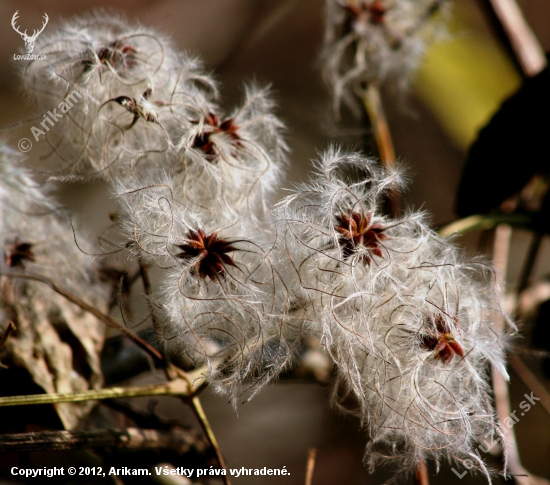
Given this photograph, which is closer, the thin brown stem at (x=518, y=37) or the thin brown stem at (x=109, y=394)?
the thin brown stem at (x=109, y=394)

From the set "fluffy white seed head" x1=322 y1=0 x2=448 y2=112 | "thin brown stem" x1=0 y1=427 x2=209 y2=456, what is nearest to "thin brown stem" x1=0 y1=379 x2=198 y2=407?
"thin brown stem" x1=0 y1=427 x2=209 y2=456

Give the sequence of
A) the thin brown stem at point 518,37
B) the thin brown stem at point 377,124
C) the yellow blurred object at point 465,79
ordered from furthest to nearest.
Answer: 1. the yellow blurred object at point 465,79
2. the thin brown stem at point 518,37
3. the thin brown stem at point 377,124

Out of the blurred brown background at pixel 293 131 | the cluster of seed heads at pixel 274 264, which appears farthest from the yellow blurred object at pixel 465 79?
the cluster of seed heads at pixel 274 264

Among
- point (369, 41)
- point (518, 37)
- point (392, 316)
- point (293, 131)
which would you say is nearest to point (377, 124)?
point (369, 41)

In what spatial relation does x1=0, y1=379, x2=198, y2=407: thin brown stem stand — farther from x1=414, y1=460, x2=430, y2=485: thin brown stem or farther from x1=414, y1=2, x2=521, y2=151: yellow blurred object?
x1=414, y1=2, x2=521, y2=151: yellow blurred object

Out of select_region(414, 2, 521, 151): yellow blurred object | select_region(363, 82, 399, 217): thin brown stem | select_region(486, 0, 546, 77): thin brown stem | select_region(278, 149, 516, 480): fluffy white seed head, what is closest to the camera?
select_region(278, 149, 516, 480): fluffy white seed head

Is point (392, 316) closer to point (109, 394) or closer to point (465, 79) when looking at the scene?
point (109, 394)

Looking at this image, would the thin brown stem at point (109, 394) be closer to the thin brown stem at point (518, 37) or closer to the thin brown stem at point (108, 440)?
the thin brown stem at point (108, 440)

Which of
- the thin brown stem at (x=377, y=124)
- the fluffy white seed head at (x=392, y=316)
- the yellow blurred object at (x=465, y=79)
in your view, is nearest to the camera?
the fluffy white seed head at (x=392, y=316)
